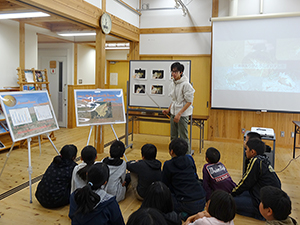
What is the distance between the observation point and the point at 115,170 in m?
2.71

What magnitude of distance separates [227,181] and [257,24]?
3.96m

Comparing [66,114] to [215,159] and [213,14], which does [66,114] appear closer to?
[213,14]

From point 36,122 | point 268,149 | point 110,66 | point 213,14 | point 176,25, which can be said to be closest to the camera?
point 36,122

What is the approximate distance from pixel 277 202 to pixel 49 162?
350cm

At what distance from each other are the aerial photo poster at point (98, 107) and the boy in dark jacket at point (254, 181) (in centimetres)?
207

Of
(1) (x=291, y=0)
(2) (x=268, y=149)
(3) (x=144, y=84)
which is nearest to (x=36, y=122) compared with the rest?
(3) (x=144, y=84)

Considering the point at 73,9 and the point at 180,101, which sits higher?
the point at 73,9

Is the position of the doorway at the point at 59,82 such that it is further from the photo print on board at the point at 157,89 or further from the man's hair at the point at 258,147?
the man's hair at the point at 258,147

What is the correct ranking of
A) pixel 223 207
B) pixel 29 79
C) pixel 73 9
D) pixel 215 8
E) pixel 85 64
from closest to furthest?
pixel 223 207 → pixel 73 9 → pixel 29 79 → pixel 215 8 → pixel 85 64

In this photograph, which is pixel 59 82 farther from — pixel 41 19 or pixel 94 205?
pixel 94 205

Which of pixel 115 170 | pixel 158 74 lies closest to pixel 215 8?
pixel 158 74

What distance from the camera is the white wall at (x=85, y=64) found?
732 cm

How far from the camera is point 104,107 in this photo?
156 inches

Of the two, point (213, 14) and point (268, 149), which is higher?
point (213, 14)
